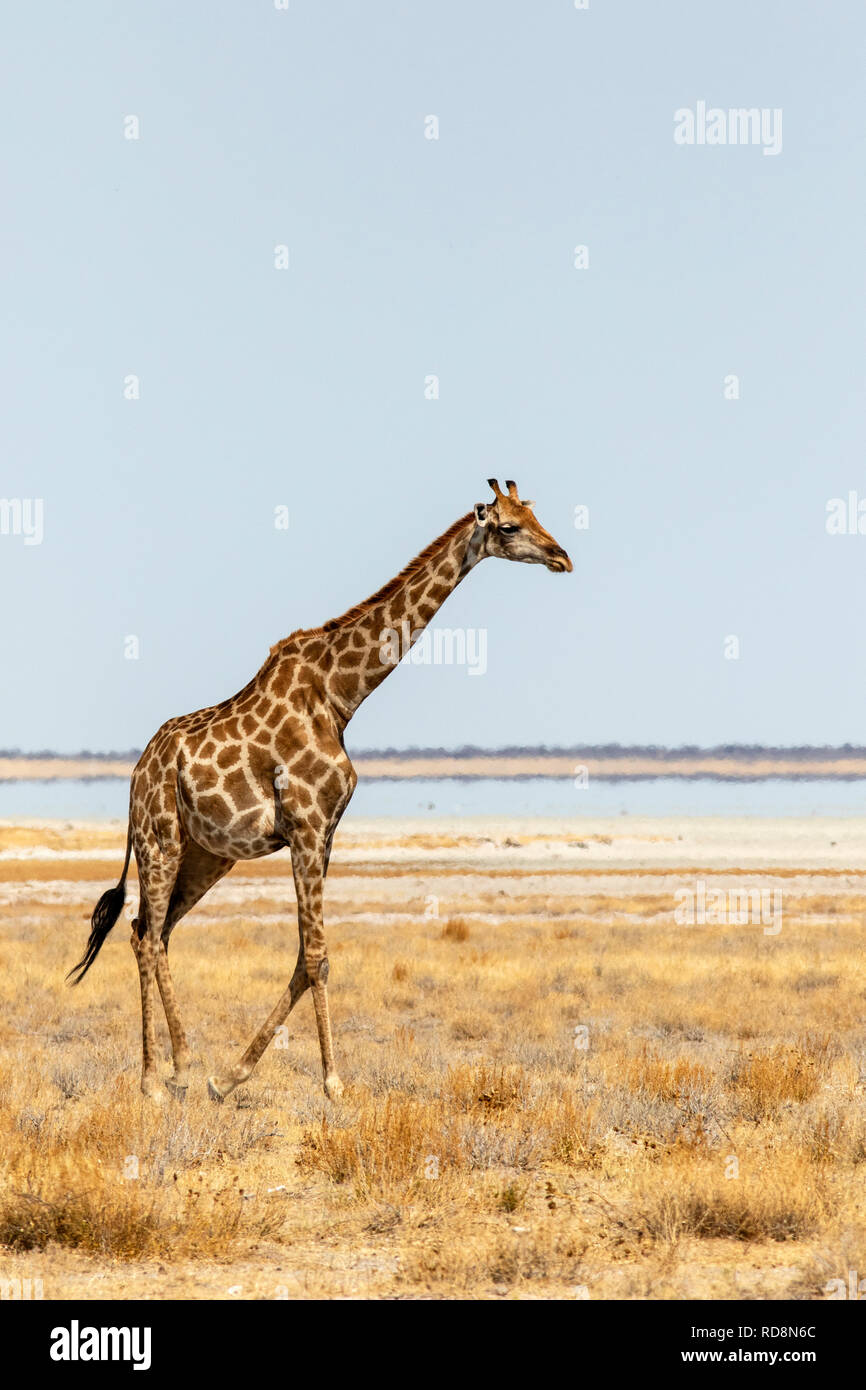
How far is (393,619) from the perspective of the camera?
433 inches

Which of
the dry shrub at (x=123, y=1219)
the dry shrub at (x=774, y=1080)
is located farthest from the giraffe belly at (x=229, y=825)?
the dry shrub at (x=774, y=1080)

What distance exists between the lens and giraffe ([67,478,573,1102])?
34.7 feet

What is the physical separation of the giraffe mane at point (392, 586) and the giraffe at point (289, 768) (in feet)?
0.04

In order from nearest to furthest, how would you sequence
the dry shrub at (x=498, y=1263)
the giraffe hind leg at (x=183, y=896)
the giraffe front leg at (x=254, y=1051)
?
the dry shrub at (x=498, y=1263) → the giraffe front leg at (x=254, y=1051) → the giraffe hind leg at (x=183, y=896)

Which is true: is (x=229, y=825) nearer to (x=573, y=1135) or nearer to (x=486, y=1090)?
(x=486, y=1090)

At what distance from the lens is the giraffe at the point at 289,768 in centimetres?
1056

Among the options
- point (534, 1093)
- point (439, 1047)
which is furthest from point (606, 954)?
point (534, 1093)

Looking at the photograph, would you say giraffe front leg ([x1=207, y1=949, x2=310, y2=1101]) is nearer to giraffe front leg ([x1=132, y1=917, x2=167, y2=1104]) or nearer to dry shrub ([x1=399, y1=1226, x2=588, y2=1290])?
giraffe front leg ([x1=132, y1=917, x2=167, y2=1104])

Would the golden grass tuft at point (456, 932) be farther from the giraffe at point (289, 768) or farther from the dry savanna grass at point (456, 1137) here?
the giraffe at point (289, 768)

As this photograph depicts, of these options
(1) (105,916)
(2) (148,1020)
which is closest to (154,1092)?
(2) (148,1020)

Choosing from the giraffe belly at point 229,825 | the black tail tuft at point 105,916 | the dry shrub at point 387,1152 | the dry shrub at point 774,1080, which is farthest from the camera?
the black tail tuft at point 105,916

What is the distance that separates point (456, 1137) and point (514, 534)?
4.52m
